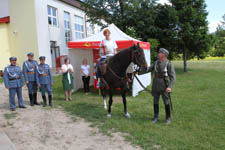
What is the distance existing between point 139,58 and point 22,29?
1476 centimetres

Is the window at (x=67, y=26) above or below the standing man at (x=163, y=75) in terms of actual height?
above

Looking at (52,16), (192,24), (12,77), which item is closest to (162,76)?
(12,77)

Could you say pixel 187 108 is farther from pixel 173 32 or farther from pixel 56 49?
pixel 56 49

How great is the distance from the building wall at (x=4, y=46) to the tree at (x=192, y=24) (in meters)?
15.3

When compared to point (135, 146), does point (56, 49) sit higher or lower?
higher

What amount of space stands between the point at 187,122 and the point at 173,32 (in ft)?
41.5

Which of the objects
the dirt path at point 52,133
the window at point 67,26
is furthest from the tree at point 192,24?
the dirt path at point 52,133

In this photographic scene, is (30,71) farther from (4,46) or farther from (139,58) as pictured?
(4,46)

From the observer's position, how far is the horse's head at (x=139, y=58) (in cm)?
427

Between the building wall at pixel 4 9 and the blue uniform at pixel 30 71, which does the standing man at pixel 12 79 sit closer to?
the blue uniform at pixel 30 71

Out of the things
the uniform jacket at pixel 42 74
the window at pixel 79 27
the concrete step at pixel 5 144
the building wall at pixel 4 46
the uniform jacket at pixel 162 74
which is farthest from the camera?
the window at pixel 79 27

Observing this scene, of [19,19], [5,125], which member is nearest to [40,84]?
[5,125]

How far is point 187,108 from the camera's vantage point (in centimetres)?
576

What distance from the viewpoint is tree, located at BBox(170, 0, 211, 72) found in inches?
609
